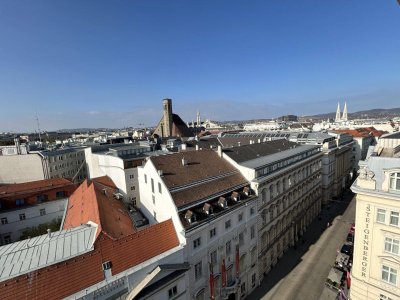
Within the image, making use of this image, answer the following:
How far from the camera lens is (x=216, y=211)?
1131 inches

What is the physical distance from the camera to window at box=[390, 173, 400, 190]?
76.0 feet

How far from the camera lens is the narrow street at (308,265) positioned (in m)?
33.8

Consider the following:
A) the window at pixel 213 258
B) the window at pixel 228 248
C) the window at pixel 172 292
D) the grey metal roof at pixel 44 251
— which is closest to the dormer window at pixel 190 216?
the window at pixel 213 258

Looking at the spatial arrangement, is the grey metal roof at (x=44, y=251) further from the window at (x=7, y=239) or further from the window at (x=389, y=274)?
the window at (x=389, y=274)

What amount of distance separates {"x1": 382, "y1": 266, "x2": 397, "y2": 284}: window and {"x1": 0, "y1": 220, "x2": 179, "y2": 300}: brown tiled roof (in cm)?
2289

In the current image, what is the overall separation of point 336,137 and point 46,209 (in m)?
81.8

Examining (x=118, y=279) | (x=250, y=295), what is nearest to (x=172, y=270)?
(x=118, y=279)

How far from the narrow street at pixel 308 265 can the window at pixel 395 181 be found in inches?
783

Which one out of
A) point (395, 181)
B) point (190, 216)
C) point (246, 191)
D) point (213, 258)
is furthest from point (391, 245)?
point (190, 216)

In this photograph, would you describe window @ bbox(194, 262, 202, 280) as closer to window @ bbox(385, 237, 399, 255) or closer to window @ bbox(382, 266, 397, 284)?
window @ bbox(382, 266, 397, 284)

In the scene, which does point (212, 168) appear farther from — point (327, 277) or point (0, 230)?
point (0, 230)

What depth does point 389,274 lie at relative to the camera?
2419 centimetres

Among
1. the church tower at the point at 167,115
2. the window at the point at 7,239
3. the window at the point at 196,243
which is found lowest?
the window at the point at 7,239

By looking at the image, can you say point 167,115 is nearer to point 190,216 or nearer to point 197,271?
point 190,216
